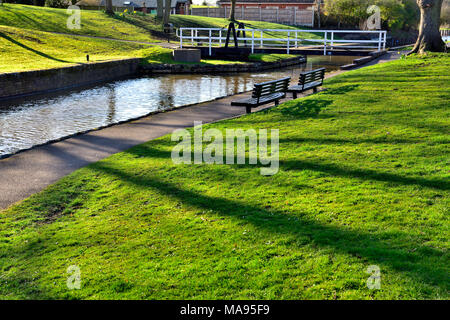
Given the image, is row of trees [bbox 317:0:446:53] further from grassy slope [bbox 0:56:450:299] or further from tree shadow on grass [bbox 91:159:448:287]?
tree shadow on grass [bbox 91:159:448:287]

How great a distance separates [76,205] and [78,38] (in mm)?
27685

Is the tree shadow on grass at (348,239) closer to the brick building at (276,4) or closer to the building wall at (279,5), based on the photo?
the brick building at (276,4)

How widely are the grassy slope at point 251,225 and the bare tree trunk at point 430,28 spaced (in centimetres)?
1385

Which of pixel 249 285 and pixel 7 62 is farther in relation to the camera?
pixel 7 62

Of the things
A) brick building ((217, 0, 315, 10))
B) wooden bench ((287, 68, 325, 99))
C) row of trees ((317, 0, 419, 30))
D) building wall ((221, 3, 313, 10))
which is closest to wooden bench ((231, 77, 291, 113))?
wooden bench ((287, 68, 325, 99))

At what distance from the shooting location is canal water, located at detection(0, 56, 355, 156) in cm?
1266

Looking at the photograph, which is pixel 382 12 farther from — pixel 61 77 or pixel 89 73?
pixel 61 77

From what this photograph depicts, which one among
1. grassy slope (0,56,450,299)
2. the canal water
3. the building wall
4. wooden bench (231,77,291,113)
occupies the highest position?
the building wall

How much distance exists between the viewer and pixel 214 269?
4.80 m

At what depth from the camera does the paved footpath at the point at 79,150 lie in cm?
776

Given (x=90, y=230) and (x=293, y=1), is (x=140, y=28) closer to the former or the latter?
(x=293, y=1)

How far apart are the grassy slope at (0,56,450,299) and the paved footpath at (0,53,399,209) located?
1.42ft

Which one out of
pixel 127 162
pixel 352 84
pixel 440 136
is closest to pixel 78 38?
pixel 352 84

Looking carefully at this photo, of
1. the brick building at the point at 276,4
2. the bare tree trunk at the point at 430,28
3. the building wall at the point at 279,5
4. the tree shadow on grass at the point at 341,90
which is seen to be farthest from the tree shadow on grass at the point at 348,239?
the building wall at the point at 279,5
